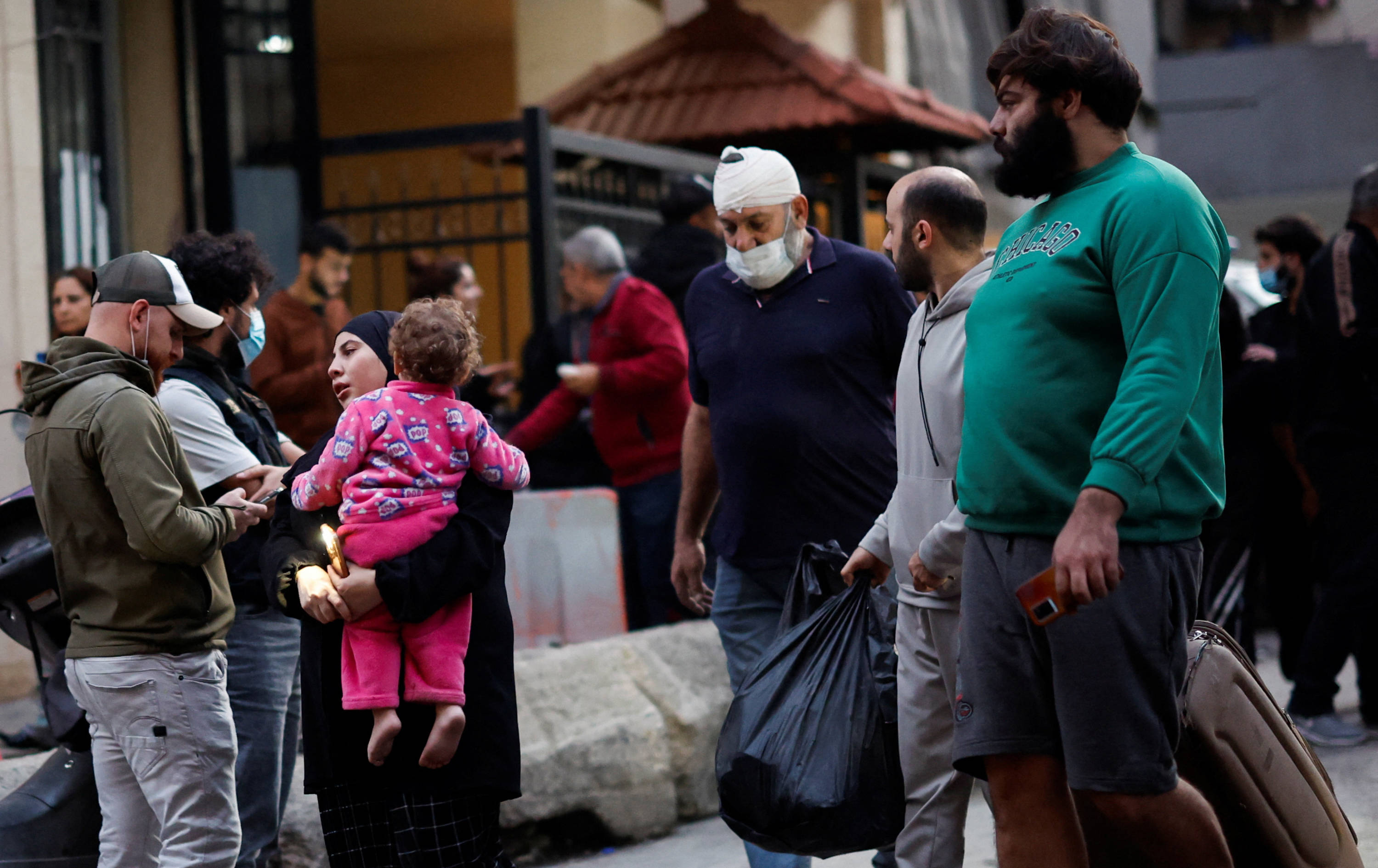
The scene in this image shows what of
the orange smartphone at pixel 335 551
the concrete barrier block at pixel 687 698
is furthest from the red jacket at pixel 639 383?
the orange smartphone at pixel 335 551

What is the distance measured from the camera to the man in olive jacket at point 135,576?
337 centimetres

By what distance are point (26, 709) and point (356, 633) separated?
4034mm

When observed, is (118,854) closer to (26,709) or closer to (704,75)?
(26,709)

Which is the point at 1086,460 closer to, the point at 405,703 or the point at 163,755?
the point at 405,703

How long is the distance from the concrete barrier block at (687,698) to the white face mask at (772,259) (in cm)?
159

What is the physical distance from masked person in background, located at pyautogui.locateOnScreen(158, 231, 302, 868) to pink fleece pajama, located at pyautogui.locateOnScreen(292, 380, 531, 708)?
678 mm

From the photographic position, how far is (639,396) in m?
6.52

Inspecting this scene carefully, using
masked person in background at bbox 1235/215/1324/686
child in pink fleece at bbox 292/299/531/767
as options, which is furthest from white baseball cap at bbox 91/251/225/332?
masked person in background at bbox 1235/215/1324/686

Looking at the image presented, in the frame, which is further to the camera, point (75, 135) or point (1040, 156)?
point (75, 135)

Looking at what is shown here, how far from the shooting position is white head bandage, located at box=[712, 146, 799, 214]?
4.30 m

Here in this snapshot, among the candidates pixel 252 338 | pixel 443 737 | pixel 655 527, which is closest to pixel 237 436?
pixel 252 338

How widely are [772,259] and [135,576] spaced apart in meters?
1.83

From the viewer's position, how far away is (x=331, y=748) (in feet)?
10.8

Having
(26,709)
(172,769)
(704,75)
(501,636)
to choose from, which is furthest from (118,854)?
(704,75)
